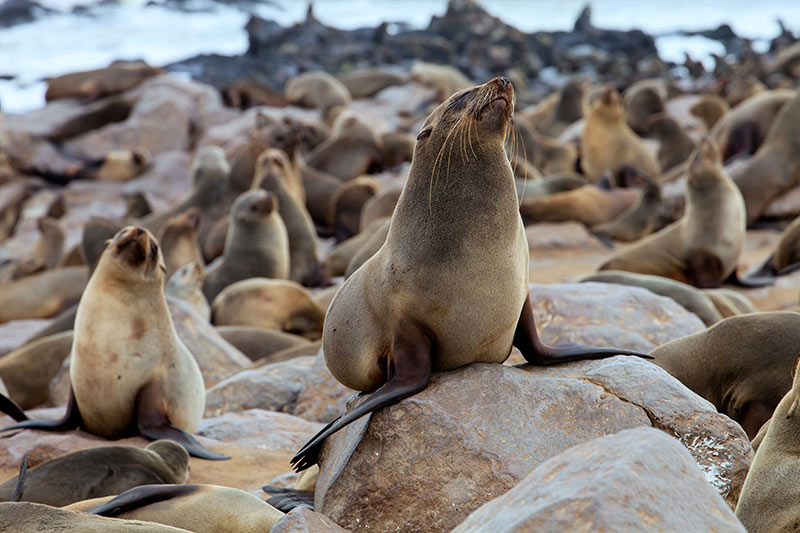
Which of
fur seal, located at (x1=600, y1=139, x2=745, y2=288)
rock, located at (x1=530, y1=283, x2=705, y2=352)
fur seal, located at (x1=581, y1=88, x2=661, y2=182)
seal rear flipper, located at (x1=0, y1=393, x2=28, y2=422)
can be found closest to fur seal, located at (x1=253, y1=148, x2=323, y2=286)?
fur seal, located at (x1=600, y1=139, x2=745, y2=288)

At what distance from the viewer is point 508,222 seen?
3625mm

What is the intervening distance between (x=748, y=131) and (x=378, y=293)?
36.4 ft

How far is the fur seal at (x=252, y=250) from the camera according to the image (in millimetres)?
10633

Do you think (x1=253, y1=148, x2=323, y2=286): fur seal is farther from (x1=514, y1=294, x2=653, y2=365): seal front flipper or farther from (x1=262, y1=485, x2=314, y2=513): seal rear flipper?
(x1=514, y1=294, x2=653, y2=365): seal front flipper

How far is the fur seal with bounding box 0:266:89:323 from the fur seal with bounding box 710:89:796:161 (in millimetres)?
8737

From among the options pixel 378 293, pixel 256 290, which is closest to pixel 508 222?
pixel 378 293

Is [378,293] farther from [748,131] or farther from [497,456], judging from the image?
[748,131]

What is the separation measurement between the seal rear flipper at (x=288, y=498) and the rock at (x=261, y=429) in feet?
4.02

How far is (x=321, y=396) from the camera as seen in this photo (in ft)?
19.1

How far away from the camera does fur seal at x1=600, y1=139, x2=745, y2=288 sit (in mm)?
9094

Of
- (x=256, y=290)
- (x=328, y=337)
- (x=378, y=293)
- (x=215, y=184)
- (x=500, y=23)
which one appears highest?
(x=378, y=293)

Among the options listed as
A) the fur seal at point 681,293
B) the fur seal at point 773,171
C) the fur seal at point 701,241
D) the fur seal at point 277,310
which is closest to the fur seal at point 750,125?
the fur seal at point 773,171

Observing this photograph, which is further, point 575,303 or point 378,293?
point 575,303

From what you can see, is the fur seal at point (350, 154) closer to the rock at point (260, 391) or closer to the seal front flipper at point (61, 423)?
the rock at point (260, 391)
